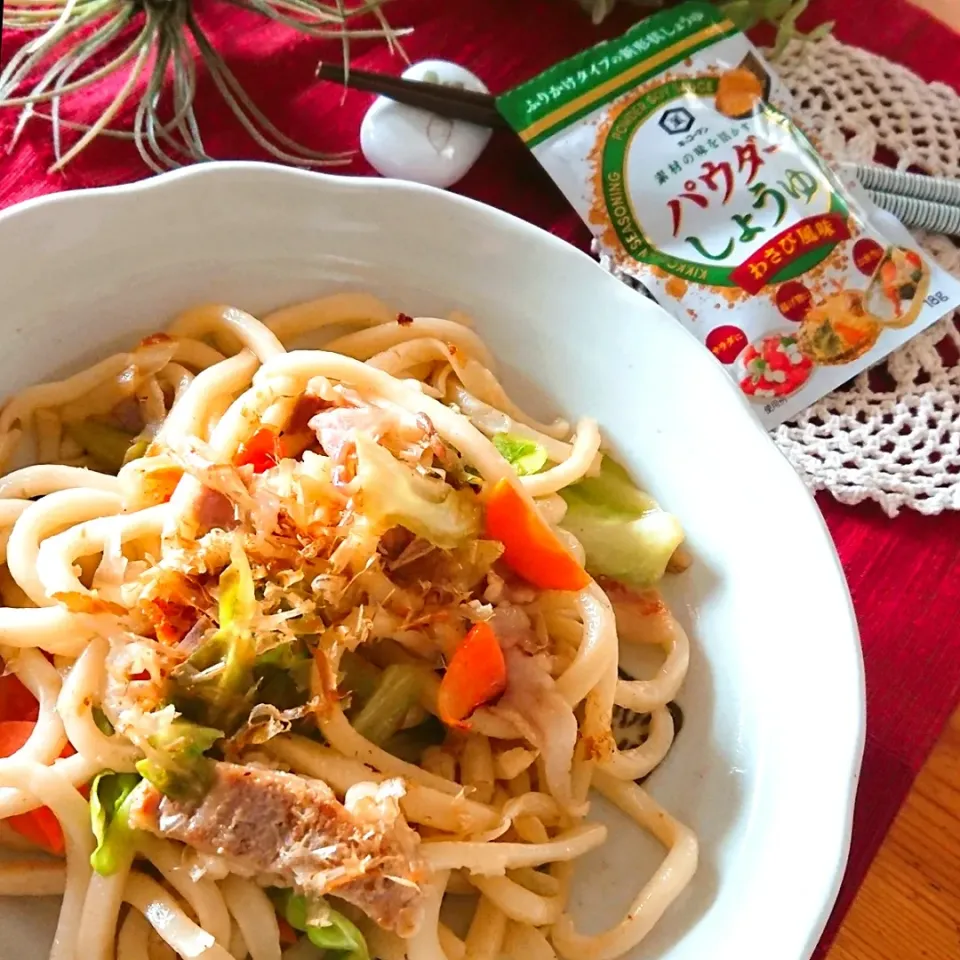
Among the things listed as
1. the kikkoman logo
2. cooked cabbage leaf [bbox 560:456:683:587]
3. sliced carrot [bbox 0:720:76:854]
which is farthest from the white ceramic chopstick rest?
sliced carrot [bbox 0:720:76:854]

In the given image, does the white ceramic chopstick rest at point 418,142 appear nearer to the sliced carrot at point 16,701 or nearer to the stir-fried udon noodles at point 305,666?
the stir-fried udon noodles at point 305,666

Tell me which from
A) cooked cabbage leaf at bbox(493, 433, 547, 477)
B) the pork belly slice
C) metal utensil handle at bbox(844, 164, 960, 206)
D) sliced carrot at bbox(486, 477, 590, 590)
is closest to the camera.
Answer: the pork belly slice

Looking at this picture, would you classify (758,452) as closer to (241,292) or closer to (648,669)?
(648,669)

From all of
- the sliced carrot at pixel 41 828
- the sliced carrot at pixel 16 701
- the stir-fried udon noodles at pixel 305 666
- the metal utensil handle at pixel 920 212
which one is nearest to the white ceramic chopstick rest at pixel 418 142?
the stir-fried udon noodles at pixel 305 666

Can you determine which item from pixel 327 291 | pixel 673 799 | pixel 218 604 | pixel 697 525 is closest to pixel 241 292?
pixel 327 291

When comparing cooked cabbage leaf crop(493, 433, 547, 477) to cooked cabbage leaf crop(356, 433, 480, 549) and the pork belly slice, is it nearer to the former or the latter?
cooked cabbage leaf crop(356, 433, 480, 549)
